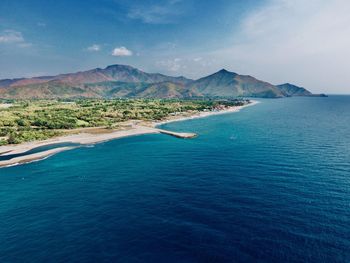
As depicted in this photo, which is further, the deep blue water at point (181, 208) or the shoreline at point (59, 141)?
the shoreline at point (59, 141)

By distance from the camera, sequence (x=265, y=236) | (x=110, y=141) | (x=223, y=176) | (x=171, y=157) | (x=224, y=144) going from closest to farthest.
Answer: (x=265, y=236) < (x=223, y=176) < (x=171, y=157) < (x=224, y=144) < (x=110, y=141)

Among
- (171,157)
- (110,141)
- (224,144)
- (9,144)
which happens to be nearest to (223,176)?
(171,157)

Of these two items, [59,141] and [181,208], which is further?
[59,141]

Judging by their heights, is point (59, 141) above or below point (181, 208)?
below

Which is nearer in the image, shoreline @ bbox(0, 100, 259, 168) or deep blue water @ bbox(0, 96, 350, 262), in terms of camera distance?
deep blue water @ bbox(0, 96, 350, 262)

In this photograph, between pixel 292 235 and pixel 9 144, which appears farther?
pixel 9 144

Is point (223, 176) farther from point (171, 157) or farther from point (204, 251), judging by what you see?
point (204, 251)

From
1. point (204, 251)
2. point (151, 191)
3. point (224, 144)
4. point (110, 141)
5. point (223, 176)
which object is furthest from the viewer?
point (110, 141)
